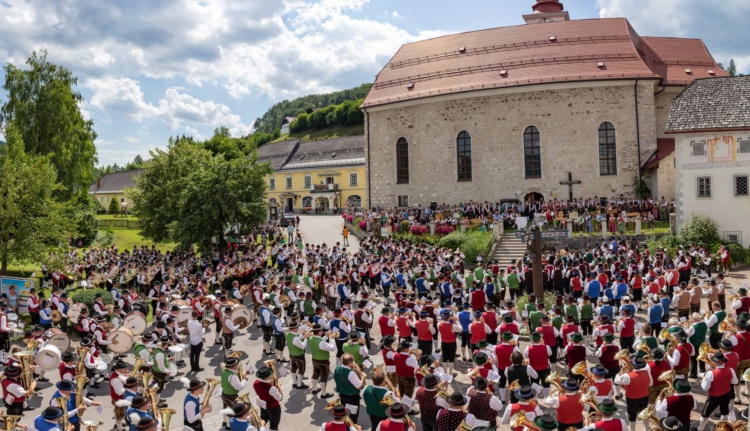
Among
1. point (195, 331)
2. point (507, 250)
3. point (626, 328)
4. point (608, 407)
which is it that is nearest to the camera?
point (608, 407)

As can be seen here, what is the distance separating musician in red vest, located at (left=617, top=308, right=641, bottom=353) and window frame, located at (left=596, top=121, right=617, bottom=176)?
84.0ft

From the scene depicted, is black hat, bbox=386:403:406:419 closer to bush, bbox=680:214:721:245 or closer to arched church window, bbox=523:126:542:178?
bush, bbox=680:214:721:245

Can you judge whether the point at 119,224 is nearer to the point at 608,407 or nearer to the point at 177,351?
the point at 177,351

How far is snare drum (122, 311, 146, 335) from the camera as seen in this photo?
45.5 feet

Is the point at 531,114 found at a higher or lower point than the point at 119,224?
higher

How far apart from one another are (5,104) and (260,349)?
2858cm

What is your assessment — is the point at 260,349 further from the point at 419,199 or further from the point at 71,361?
the point at 419,199

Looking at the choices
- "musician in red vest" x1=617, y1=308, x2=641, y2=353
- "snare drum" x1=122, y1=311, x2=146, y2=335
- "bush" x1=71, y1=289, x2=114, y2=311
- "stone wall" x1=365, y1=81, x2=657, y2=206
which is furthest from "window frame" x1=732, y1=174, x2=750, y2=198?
"bush" x1=71, y1=289, x2=114, y2=311

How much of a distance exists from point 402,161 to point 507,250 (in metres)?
15.5

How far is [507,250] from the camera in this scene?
89.9 ft

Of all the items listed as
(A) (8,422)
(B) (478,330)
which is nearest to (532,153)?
(B) (478,330)

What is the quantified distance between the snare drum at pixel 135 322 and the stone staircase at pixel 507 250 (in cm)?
1654

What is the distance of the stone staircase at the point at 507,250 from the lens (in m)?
26.6

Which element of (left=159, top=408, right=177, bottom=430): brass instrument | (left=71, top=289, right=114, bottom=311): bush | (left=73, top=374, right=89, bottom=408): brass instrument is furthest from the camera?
(left=71, top=289, right=114, bottom=311): bush
